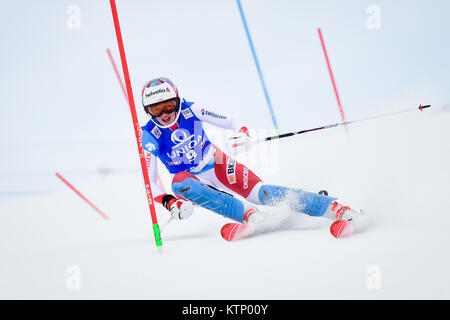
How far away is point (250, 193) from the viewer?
1654 mm

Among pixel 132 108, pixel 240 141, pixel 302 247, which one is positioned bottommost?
pixel 302 247

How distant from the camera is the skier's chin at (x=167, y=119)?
1.59 m

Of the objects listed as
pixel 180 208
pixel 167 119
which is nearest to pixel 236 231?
pixel 180 208

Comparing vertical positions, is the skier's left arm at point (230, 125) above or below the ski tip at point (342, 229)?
above

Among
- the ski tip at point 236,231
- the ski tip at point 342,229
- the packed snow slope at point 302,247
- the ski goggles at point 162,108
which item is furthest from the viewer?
the ski goggles at point 162,108

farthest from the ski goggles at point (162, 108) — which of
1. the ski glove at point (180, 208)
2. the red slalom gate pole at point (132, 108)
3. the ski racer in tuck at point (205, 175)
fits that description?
the ski glove at point (180, 208)

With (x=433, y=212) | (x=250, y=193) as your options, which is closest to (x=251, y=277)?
(x=250, y=193)

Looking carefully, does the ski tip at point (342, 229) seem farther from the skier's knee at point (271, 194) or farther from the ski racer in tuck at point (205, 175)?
the skier's knee at point (271, 194)

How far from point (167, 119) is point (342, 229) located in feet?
2.39

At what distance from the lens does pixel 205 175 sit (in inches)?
65.6

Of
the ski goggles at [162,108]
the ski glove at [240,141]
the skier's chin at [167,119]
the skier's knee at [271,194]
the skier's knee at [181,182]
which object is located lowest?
the skier's knee at [271,194]

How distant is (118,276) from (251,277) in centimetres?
40

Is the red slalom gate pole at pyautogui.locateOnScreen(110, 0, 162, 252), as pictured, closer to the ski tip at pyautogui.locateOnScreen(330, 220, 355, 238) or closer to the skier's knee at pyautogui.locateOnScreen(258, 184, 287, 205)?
the skier's knee at pyautogui.locateOnScreen(258, 184, 287, 205)

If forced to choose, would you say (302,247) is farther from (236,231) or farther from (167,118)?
(167,118)
